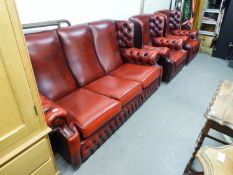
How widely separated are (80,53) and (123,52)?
767 millimetres

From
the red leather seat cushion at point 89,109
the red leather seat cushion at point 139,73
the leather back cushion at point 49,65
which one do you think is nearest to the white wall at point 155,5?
the red leather seat cushion at point 139,73

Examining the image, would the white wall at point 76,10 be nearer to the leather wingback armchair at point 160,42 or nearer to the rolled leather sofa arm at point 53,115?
the leather wingback armchair at point 160,42

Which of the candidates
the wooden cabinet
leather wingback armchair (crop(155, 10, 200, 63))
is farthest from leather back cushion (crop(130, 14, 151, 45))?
the wooden cabinet

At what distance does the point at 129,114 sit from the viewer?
202 centimetres

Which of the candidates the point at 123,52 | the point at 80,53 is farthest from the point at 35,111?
the point at 123,52

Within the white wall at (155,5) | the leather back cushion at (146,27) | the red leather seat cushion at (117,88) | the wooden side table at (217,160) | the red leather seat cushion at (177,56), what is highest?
the white wall at (155,5)

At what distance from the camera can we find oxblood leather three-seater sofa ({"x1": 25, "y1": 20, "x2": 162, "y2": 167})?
136 centimetres

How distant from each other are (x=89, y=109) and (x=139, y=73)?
93cm

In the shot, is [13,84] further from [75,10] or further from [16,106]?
[75,10]

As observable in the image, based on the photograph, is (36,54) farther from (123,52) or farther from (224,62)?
(224,62)

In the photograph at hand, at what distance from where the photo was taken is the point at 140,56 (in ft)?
7.94

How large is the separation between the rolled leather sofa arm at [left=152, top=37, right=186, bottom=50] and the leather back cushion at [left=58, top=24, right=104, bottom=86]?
1499mm

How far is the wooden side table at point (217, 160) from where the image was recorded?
936 millimetres

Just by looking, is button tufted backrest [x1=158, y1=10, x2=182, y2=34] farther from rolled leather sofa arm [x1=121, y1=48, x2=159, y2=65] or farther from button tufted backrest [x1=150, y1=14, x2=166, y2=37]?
rolled leather sofa arm [x1=121, y1=48, x2=159, y2=65]
